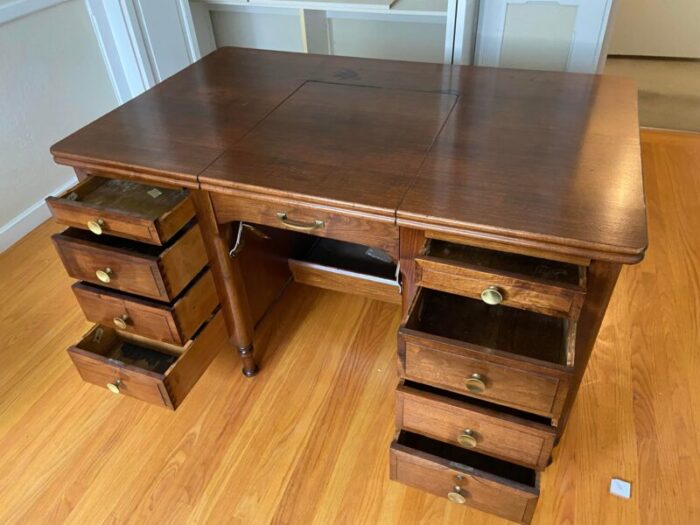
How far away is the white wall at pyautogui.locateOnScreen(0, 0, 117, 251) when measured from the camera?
1.95 metres

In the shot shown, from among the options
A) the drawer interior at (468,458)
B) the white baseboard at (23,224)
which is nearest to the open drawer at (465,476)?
the drawer interior at (468,458)

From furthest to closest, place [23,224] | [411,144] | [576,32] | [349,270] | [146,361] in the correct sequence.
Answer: [23,224] → [576,32] → [349,270] → [146,361] → [411,144]

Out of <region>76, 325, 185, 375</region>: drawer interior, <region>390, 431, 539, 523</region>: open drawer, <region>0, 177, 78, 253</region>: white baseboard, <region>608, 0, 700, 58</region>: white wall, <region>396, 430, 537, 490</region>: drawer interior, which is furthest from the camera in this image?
<region>608, 0, 700, 58</region>: white wall

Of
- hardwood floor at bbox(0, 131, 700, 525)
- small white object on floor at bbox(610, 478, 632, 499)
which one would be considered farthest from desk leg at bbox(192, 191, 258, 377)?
small white object on floor at bbox(610, 478, 632, 499)

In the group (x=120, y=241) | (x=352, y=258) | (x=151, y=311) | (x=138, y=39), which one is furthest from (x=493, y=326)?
(x=138, y=39)

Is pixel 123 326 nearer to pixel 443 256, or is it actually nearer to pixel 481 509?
pixel 443 256

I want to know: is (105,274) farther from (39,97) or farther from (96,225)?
(39,97)

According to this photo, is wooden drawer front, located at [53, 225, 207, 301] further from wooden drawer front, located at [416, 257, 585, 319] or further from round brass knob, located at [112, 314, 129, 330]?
wooden drawer front, located at [416, 257, 585, 319]

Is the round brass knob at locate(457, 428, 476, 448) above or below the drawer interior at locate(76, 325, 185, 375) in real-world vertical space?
above

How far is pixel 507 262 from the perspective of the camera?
1014 millimetres

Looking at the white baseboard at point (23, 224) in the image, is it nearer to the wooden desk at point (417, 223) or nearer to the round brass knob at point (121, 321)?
the wooden desk at point (417, 223)

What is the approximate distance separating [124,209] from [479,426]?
847mm

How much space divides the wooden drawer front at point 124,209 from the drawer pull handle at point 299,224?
8.1 inches

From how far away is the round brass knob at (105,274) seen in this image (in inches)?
44.8
